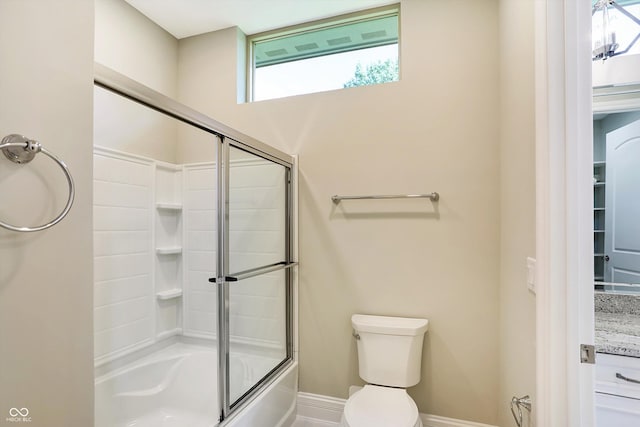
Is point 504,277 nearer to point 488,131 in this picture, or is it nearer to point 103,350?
point 488,131

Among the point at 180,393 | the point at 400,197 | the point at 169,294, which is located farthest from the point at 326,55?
the point at 180,393

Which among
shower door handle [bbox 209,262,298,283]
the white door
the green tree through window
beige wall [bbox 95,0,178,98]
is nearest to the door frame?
the white door

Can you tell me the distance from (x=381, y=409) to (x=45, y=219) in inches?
62.3

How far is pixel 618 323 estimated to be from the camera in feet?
5.09

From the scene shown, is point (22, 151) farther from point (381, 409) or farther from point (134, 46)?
point (134, 46)

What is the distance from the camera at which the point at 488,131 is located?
188 centimetres

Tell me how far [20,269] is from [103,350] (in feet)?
5.06

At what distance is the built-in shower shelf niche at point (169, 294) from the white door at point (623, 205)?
103 inches

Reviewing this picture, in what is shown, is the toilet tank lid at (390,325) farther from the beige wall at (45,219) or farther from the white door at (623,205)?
the beige wall at (45,219)

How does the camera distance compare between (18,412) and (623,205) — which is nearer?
(18,412)

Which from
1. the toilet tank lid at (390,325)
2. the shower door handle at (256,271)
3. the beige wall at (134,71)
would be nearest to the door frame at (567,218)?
the toilet tank lid at (390,325)

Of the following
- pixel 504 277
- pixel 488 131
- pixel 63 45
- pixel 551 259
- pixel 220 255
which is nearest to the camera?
pixel 63 45

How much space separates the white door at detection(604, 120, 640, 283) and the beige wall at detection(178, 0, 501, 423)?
20.3 inches

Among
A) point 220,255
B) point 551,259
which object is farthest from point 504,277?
point 220,255
